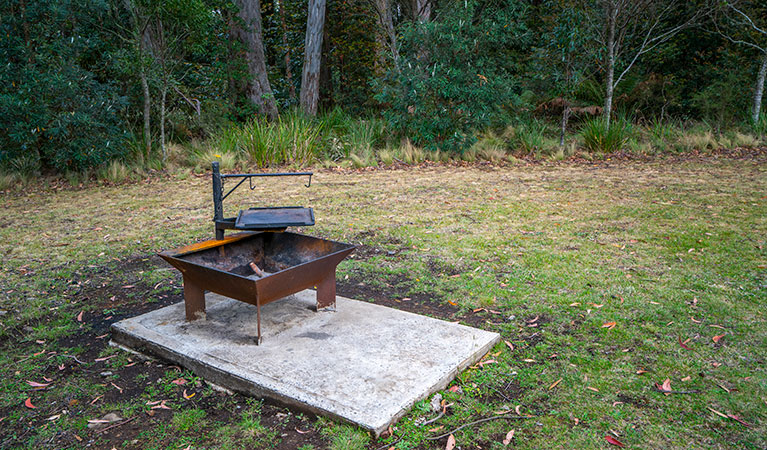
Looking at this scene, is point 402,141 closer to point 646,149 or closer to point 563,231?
point 646,149

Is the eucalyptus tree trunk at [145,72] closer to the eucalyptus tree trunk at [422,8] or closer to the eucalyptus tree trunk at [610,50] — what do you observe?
the eucalyptus tree trunk at [422,8]

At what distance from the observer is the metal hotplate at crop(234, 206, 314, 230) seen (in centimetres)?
305

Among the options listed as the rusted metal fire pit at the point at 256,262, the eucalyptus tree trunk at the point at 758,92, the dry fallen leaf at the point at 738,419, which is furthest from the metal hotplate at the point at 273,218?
the eucalyptus tree trunk at the point at 758,92

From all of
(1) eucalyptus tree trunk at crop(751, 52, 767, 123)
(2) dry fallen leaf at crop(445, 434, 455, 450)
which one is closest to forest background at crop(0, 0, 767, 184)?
(1) eucalyptus tree trunk at crop(751, 52, 767, 123)

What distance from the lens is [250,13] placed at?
11859 mm

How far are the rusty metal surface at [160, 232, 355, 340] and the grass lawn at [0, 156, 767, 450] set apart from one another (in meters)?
0.53

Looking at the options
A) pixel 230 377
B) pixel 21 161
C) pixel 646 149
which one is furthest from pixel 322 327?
pixel 646 149

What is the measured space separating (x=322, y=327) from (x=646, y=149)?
9.44 m

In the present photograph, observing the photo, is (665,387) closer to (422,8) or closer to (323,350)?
(323,350)

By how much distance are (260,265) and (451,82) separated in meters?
7.36

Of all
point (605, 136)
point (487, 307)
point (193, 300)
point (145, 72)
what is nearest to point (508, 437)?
point (487, 307)

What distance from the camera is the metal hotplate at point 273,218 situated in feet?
10.0

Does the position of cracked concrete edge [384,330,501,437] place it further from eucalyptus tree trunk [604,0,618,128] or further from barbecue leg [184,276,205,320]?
eucalyptus tree trunk [604,0,618,128]

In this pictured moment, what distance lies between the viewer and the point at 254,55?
39.5 feet
